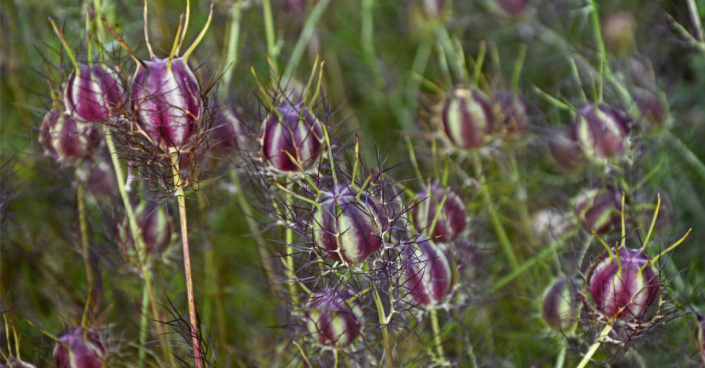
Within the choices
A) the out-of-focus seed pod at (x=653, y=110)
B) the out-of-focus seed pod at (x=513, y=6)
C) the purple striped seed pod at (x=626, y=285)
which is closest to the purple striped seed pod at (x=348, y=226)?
the purple striped seed pod at (x=626, y=285)

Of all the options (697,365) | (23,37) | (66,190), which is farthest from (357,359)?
(23,37)

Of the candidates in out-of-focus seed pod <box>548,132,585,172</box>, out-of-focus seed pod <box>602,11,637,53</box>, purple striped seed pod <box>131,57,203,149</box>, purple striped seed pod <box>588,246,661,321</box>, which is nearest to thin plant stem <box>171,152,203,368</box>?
purple striped seed pod <box>131,57,203,149</box>

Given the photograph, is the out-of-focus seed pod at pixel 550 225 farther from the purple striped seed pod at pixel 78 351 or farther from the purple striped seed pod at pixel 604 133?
the purple striped seed pod at pixel 78 351

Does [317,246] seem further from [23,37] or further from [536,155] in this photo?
[23,37]

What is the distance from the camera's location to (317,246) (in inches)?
17.8

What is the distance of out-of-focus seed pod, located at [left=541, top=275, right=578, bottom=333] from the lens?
0.57 meters

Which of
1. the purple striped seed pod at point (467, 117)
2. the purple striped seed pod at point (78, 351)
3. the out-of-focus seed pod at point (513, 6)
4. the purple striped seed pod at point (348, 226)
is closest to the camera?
the purple striped seed pod at point (348, 226)

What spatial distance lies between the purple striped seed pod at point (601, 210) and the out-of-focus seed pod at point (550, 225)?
0.8 inches

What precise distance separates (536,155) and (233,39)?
1.36 feet

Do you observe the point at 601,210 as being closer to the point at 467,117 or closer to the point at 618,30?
the point at 467,117

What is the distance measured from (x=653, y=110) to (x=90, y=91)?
0.59 meters

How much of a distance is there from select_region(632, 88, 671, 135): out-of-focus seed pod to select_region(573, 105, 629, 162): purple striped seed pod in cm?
11

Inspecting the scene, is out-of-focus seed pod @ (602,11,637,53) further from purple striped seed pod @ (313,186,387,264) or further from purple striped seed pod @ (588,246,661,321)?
purple striped seed pod @ (313,186,387,264)

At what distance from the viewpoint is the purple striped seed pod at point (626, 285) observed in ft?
1.54
